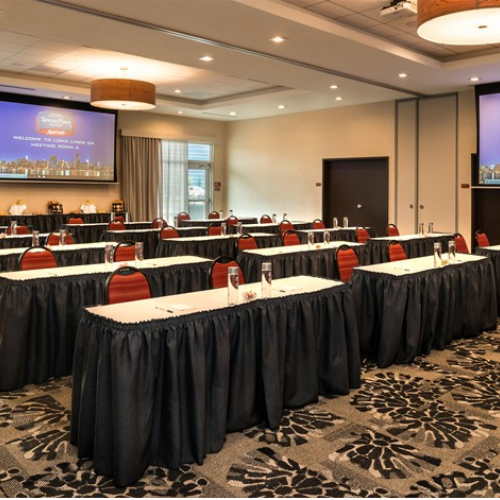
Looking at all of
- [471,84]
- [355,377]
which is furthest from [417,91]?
[355,377]

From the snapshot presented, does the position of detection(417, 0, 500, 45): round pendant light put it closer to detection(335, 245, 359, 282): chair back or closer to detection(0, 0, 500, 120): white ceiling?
detection(0, 0, 500, 120): white ceiling

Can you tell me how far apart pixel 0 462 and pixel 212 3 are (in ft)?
16.1

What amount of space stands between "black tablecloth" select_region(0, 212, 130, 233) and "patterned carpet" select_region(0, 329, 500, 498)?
8377 millimetres

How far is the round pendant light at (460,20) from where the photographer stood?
425 cm

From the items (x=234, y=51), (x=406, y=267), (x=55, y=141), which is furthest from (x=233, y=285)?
(x=55, y=141)

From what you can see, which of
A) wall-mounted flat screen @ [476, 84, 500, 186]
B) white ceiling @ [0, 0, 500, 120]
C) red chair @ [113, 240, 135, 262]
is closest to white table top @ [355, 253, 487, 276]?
red chair @ [113, 240, 135, 262]

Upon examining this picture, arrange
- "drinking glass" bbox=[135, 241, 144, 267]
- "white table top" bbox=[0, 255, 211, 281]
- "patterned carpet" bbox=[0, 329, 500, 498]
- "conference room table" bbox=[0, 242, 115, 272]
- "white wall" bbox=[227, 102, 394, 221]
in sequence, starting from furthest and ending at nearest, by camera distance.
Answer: "white wall" bbox=[227, 102, 394, 221] < "conference room table" bbox=[0, 242, 115, 272] < "drinking glass" bbox=[135, 241, 144, 267] < "white table top" bbox=[0, 255, 211, 281] < "patterned carpet" bbox=[0, 329, 500, 498]

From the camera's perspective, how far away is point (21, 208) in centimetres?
1257

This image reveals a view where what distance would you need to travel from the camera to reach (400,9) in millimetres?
6590

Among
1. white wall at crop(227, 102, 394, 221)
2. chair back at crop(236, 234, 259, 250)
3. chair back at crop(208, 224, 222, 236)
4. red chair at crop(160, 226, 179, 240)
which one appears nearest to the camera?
chair back at crop(236, 234, 259, 250)

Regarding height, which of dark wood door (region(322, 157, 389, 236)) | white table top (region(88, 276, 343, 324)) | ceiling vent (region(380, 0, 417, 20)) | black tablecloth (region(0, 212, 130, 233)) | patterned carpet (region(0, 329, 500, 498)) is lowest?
patterned carpet (region(0, 329, 500, 498))

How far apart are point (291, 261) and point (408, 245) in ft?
8.97

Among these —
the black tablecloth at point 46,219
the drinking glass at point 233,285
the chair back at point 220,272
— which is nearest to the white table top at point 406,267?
the chair back at point 220,272

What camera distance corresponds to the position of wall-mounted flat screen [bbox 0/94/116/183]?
12266 millimetres
